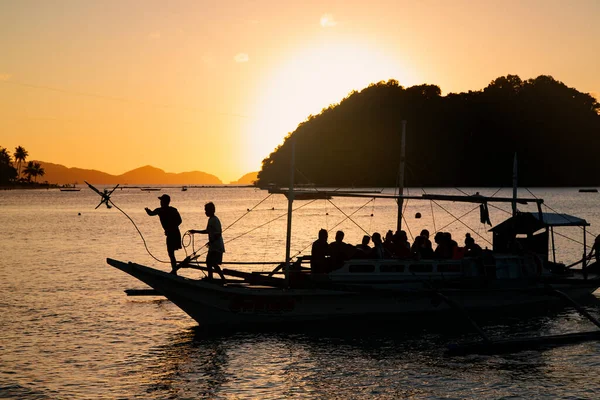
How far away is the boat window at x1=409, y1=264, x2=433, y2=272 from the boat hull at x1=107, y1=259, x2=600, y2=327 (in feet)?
2.95

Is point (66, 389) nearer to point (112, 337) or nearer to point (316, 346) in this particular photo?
point (112, 337)

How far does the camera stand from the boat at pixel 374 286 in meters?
20.5

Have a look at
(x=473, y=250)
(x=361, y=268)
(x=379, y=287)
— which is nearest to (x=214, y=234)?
(x=361, y=268)

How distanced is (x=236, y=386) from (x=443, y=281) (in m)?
9.30

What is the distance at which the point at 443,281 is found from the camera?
22406mm

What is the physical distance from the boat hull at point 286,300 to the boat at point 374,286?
0.10 ft

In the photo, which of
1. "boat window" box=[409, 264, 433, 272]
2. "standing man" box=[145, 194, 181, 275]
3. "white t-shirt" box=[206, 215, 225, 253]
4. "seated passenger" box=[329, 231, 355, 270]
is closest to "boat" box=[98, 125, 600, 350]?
"boat window" box=[409, 264, 433, 272]

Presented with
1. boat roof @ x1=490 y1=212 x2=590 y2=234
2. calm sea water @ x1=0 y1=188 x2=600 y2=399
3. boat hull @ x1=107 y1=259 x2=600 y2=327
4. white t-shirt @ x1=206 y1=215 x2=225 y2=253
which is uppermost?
boat roof @ x1=490 y1=212 x2=590 y2=234

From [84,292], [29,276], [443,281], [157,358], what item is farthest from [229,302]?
[29,276]

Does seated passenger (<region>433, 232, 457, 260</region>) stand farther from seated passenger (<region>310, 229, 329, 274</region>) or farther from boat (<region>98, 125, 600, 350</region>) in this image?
seated passenger (<region>310, 229, 329, 274</region>)

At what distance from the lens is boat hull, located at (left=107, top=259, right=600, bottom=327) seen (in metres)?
20.2

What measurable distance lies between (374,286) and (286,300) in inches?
113

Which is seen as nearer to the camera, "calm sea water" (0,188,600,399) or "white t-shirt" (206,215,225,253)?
"calm sea water" (0,188,600,399)

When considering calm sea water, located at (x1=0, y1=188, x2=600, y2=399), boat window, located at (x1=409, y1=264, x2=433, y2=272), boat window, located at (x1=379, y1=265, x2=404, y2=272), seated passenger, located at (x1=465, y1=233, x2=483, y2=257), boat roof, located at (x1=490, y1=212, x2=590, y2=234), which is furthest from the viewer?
boat roof, located at (x1=490, y1=212, x2=590, y2=234)
